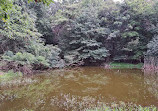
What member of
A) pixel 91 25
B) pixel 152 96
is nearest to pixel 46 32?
pixel 91 25

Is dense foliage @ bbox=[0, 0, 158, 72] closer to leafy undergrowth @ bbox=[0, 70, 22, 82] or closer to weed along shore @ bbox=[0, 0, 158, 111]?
weed along shore @ bbox=[0, 0, 158, 111]

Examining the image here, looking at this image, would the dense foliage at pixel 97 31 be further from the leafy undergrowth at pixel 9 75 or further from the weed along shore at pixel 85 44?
the leafy undergrowth at pixel 9 75

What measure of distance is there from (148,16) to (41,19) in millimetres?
12119

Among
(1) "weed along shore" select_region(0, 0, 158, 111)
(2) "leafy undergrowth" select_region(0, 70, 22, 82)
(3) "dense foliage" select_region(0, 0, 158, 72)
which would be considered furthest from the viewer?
(3) "dense foliage" select_region(0, 0, 158, 72)

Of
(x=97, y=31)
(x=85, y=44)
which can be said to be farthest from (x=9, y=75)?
(x=97, y=31)

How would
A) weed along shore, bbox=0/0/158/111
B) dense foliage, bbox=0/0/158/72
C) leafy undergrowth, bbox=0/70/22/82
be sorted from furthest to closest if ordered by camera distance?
dense foliage, bbox=0/0/158/72
weed along shore, bbox=0/0/158/111
leafy undergrowth, bbox=0/70/22/82

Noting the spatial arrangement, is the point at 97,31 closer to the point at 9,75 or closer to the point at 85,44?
the point at 85,44

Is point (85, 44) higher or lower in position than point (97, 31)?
lower

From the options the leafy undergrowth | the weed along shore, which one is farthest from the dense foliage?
the leafy undergrowth

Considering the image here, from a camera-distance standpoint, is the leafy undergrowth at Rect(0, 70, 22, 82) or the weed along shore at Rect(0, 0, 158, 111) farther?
the weed along shore at Rect(0, 0, 158, 111)

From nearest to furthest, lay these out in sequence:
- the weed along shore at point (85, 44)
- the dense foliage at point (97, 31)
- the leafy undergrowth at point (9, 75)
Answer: the leafy undergrowth at point (9, 75), the weed along shore at point (85, 44), the dense foliage at point (97, 31)

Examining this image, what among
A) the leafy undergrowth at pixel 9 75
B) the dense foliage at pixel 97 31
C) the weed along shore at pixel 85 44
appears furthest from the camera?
the dense foliage at pixel 97 31

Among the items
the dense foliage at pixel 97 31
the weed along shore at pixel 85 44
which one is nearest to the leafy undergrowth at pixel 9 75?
the weed along shore at pixel 85 44

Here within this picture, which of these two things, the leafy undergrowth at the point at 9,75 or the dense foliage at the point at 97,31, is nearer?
the leafy undergrowth at the point at 9,75
